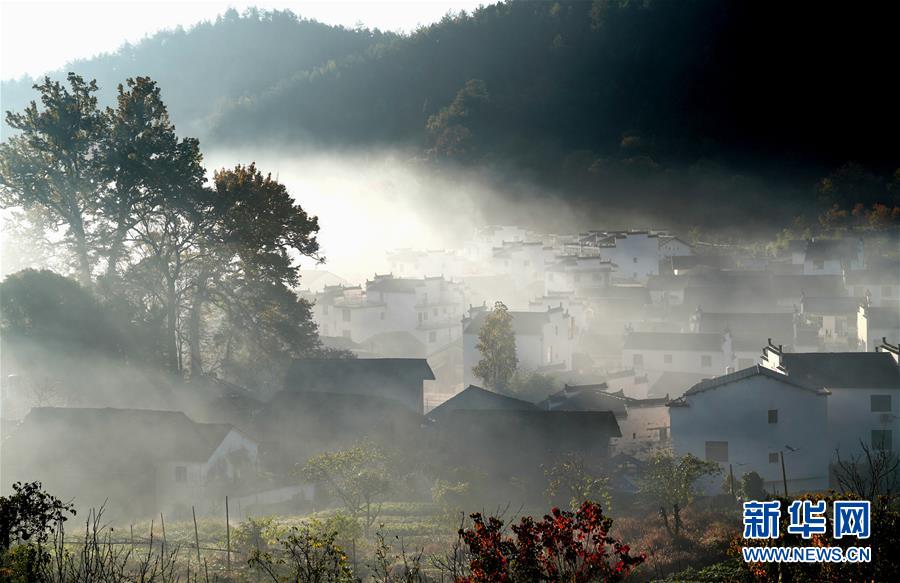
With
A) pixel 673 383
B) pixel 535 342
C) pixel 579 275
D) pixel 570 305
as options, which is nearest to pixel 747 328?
pixel 673 383

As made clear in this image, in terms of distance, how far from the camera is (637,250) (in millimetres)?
49531

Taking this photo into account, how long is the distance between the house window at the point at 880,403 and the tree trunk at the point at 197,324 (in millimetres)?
18253

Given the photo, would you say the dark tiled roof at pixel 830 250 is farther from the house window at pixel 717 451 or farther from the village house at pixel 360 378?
the house window at pixel 717 451

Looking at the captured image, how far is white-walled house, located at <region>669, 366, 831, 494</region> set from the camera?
20094 mm

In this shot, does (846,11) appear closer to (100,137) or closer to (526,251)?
(526,251)

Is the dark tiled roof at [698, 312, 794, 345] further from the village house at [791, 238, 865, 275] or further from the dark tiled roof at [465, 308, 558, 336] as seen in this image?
the village house at [791, 238, 865, 275]

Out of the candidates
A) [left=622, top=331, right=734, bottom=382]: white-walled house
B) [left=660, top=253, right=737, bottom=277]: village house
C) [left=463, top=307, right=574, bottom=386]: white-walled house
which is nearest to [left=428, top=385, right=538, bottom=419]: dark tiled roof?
[left=463, top=307, right=574, bottom=386]: white-walled house

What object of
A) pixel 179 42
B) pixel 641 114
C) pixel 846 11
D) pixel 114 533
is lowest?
pixel 114 533

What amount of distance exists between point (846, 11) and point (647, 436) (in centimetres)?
7796

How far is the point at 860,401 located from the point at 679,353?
1110 cm

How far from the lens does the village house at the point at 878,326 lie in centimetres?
3073

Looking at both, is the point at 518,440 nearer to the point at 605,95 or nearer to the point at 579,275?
the point at 579,275

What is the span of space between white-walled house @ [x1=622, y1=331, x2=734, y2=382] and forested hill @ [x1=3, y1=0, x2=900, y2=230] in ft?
112

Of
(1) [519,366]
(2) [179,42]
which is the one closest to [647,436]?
(1) [519,366]
